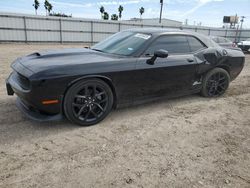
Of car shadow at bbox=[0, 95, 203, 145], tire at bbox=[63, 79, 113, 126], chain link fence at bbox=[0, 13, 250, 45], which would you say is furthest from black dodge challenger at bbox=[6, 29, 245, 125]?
chain link fence at bbox=[0, 13, 250, 45]

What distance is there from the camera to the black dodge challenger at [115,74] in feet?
10.1

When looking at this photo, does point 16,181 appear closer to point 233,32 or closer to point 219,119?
point 219,119

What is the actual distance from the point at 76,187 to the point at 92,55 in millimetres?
2279

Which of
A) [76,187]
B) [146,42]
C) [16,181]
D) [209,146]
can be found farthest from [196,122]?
[16,181]

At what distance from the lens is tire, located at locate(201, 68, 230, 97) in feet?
16.1

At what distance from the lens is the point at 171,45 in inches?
170

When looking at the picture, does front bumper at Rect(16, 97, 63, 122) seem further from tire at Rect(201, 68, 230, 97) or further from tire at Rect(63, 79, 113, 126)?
tire at Rect(201, 68, 230, 97)

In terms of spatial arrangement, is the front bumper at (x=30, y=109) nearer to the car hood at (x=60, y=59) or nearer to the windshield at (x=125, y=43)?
the car hood at (x=60, y=59)

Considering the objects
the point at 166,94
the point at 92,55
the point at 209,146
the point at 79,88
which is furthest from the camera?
the point at 166,94

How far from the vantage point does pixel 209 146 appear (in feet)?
9.96

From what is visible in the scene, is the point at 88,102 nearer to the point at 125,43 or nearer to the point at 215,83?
the point at 125,43

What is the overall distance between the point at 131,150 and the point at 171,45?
2389 mm

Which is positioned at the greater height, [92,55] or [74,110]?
[92,55]

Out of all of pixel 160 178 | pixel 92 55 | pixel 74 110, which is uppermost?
pixel 92 55
